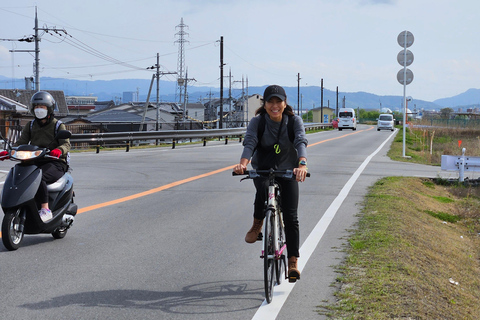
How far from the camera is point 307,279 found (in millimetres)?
5391

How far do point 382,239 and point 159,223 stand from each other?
10.2 feet

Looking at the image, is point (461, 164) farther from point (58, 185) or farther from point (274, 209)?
point (274, 209)

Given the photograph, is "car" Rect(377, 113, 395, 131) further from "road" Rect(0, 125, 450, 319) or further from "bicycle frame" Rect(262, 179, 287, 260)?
"bicycle frame" Rect(262, 179, 287, 260)

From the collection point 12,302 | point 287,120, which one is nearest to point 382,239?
point 287,120

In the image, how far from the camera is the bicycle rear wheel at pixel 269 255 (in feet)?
14.9

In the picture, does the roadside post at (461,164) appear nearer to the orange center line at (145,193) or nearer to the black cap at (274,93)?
the orange center line at (145,193)

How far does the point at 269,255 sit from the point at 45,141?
145 inches

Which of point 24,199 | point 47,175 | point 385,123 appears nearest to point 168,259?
point 24,199

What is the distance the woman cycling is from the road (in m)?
0.55

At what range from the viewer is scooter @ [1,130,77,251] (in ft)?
20.5

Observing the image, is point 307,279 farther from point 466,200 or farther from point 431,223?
point 466,200

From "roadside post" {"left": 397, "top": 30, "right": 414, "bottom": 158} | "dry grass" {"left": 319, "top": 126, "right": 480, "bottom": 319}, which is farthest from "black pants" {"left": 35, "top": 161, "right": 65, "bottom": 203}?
"roadside post" {"left": 397, "top": 30, "right": 414, "bottom": 158}

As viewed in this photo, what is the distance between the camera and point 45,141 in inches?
277

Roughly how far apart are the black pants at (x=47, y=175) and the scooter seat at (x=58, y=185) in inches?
1.5
